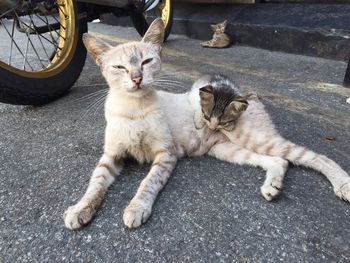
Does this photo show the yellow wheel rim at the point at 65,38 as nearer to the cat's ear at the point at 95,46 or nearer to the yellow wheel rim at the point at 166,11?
the cat's ear at the point at 95,46

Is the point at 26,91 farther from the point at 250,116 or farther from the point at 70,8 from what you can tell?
the point at 250,116

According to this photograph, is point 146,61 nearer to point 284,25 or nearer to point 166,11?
point 284,25

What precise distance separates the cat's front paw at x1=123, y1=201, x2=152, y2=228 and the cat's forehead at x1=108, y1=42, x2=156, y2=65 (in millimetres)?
740

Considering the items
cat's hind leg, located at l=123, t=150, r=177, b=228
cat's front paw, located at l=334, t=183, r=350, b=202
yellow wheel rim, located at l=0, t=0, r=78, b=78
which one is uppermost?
yellow wheel rim, located at l=0, t=0, r=78, b=78

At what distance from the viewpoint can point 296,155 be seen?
178 centimetres

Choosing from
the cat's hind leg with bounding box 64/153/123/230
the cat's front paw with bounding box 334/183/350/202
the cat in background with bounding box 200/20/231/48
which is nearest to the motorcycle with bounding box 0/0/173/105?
the cat's hind leg with bounding box 64/153/123/230

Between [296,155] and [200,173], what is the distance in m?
0.54

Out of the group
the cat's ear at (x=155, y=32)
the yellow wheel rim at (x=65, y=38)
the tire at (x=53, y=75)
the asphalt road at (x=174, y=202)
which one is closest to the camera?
the asphalt road at (x=174, y=202)

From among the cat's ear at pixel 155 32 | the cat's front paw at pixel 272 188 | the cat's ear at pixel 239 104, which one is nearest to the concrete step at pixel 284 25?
the cat's ear at pixel 239 104

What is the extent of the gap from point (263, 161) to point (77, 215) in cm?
103

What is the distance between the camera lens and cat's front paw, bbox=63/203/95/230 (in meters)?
1.37

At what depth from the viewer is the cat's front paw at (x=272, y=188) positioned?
1531mm

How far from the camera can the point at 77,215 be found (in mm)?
1386

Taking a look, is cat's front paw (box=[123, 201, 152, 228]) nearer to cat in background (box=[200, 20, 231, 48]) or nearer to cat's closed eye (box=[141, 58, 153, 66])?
cat's closed eye (box=[141, 58, 153, 66])
